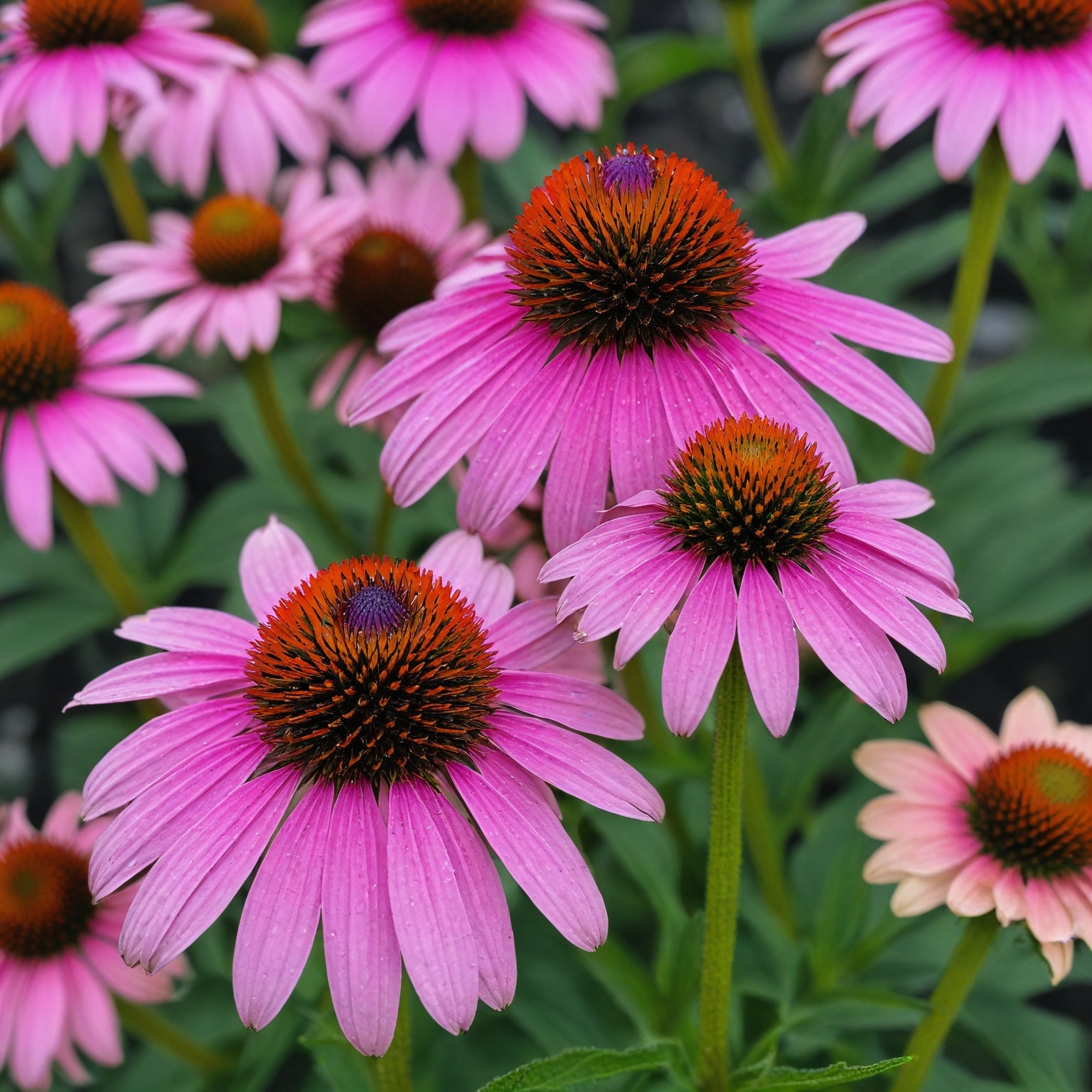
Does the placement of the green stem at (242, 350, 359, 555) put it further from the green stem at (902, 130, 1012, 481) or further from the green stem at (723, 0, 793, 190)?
the green stem at (723, 0, 793, 190)

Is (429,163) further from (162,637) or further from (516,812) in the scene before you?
(516,812)

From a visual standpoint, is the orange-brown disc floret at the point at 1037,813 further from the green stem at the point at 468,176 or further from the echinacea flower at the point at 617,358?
the green stem at the point at 468,176

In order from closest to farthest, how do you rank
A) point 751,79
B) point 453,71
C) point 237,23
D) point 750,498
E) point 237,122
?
point 750,498 < point 453,71 < point 237,122 < point 237,23 < point 751,79

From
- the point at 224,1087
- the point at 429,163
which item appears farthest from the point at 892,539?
the point at 429,163

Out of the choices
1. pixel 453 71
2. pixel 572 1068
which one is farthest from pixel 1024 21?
pixel 572 1068

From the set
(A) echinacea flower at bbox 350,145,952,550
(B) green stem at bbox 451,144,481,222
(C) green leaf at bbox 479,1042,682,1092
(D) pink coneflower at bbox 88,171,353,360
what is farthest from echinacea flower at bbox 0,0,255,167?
(C) green leaf at bbox 479,1042,682,1092

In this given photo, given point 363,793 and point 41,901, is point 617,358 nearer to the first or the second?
point 363,793
